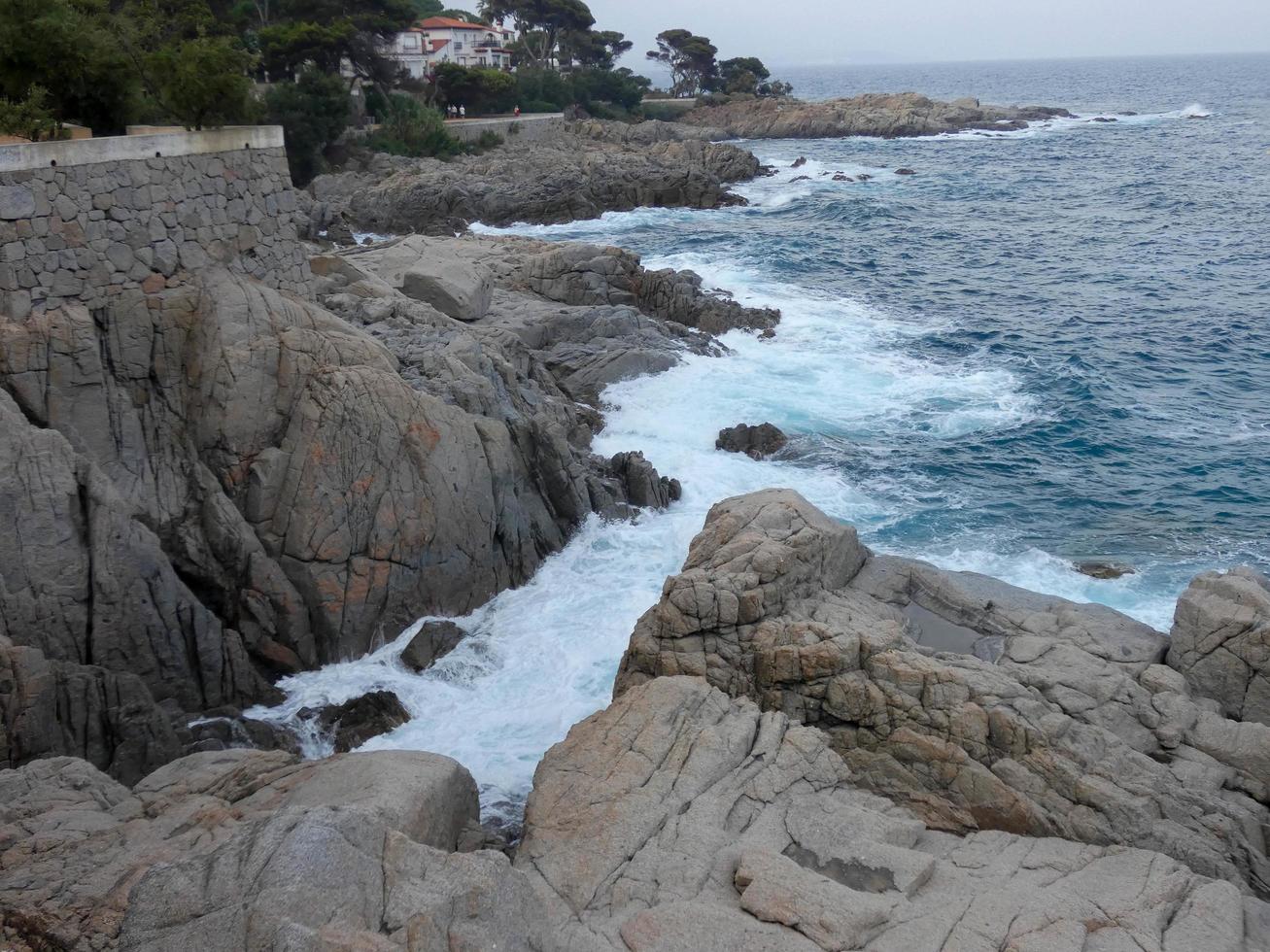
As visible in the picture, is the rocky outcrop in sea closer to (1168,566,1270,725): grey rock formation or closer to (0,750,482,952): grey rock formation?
(0,750,482,952): grey rock formation

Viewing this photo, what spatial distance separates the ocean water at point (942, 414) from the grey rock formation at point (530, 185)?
107 inches

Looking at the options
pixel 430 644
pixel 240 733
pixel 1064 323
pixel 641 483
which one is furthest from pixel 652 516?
pixel 1064 323

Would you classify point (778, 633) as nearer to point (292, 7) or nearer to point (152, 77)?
point (152, 77)

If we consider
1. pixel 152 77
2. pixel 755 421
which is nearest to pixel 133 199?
pixel 152 77

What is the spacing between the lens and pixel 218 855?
916 cm

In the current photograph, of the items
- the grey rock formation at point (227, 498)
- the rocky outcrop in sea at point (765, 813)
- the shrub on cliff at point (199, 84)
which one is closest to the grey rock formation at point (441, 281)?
the grey rock formation at point (227, 498)

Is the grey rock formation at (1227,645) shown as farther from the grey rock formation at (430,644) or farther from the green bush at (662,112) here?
the green bush at (662,112)

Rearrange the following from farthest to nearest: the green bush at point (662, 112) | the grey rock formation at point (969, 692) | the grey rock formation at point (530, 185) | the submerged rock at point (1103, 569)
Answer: the green bush at point (662, 112) < the grey rock formation at point (530, 185) < the submerged rock at point (1103, 569) < the grey rock formation at point (969, 692)

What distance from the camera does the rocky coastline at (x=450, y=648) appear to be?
9750 mm

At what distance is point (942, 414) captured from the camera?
102 feet

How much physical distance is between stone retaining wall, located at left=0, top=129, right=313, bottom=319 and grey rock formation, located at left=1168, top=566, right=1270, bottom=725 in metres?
16.8

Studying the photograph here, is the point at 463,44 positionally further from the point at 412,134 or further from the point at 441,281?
the point at 441,281

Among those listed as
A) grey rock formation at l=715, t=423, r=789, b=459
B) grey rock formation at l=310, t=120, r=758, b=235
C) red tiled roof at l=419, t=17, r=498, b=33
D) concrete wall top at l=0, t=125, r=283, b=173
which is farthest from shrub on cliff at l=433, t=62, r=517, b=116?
concrete wall top at l=0, t=125, r=283, b=173

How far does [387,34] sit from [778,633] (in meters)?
68.1
